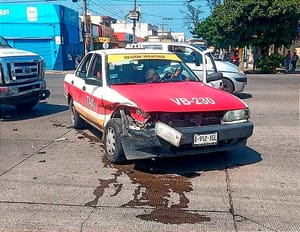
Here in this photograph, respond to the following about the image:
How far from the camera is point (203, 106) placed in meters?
5.44

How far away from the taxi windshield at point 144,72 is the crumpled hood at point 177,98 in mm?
221

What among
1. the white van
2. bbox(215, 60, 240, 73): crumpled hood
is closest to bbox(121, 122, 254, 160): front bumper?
the white van

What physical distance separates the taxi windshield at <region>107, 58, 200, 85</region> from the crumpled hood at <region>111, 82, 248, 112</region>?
0.22 metres

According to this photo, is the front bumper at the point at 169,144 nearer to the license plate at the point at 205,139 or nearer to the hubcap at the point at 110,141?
the license plate at the point at 205,139

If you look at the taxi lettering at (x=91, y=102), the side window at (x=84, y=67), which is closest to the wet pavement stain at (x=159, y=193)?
the taxi lettering at (x=91, y=102)

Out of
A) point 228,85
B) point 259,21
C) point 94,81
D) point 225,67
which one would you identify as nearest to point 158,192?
point 94,81

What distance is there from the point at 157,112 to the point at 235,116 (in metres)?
1.16

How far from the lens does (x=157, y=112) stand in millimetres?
5293

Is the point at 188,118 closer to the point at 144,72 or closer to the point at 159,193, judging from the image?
the point at 159,193

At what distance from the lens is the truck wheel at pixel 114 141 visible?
574cm

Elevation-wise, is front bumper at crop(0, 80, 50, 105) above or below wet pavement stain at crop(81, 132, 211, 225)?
above

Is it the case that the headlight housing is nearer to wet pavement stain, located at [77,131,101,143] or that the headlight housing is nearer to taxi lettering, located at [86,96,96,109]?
taxi lettering, located at [86,96,96,109]

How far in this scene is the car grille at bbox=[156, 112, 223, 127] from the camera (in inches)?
212

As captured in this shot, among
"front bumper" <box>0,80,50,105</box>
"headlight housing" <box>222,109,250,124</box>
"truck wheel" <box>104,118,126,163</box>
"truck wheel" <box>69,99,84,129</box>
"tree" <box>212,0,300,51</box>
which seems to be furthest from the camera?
"tree" <box>212,0,300,51</box>
